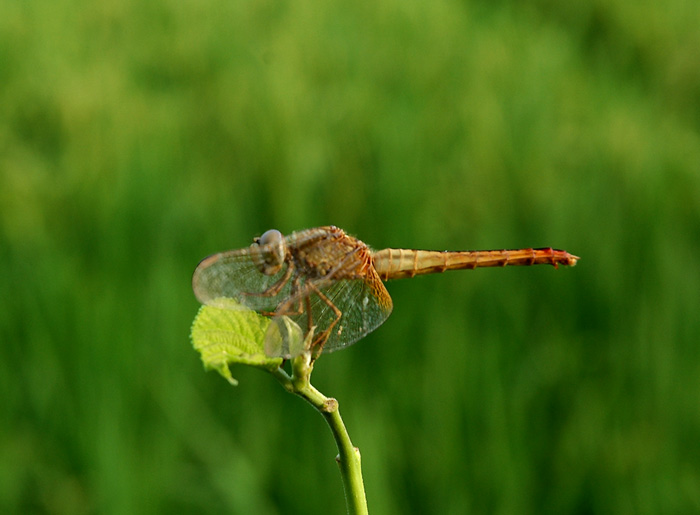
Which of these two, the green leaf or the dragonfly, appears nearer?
the green leaf

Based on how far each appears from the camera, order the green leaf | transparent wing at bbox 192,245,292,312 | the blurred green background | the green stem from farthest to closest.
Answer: the blurred green background → transparent wing at bbox 192,245,292,312 → the green leaf → the green stem

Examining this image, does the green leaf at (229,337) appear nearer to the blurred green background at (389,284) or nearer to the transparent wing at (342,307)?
the transparent wing at (342,307)

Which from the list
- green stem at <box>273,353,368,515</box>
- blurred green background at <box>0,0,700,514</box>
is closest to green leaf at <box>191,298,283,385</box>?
green stem at <box>273,353,368,515</box>

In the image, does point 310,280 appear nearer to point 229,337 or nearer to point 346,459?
point 229,337

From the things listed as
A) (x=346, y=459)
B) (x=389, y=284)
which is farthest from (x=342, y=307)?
(x=389, y=284)

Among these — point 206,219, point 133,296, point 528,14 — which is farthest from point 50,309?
point 528,14

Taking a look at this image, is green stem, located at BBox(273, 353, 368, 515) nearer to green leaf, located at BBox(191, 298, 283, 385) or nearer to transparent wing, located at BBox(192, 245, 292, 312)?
green leaf, located at BBox(191, 298, 283, 385)

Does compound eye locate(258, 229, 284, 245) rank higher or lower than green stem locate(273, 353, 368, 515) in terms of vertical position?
higher

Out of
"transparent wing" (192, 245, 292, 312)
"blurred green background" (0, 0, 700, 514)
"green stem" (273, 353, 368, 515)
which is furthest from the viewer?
"blurred green background" (0, 0, 700, 514)
